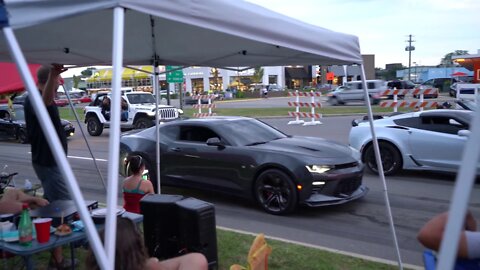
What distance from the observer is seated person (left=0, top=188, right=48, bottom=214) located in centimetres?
402

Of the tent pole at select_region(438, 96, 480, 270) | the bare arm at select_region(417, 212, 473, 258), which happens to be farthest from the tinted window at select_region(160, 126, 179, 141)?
the tent pole at select_region(438, 96, 480, 270)

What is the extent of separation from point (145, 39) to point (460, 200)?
4254mm

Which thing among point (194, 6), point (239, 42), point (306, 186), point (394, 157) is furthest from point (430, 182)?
point (194, 6)

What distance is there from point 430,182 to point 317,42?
6.12 meters

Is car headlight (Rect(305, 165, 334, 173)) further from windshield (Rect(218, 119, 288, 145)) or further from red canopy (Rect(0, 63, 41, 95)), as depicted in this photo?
red canopy (Rect(0, 63, 41, 95))

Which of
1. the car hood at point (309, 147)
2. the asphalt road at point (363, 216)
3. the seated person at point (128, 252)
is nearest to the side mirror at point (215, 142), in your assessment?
the car hood at point (309, 147)

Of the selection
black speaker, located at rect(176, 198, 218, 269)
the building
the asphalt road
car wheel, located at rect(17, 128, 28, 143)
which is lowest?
the asphalt road

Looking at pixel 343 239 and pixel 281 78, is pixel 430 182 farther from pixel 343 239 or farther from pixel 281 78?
pixel 281 78

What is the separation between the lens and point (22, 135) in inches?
699

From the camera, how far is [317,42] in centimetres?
379

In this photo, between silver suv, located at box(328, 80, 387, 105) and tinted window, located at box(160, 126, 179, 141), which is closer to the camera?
tinted window, located at box(160, 126, 179, 141)

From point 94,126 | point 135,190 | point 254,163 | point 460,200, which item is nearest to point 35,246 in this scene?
point 135,190

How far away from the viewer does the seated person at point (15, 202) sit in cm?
402

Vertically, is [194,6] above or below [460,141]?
above
